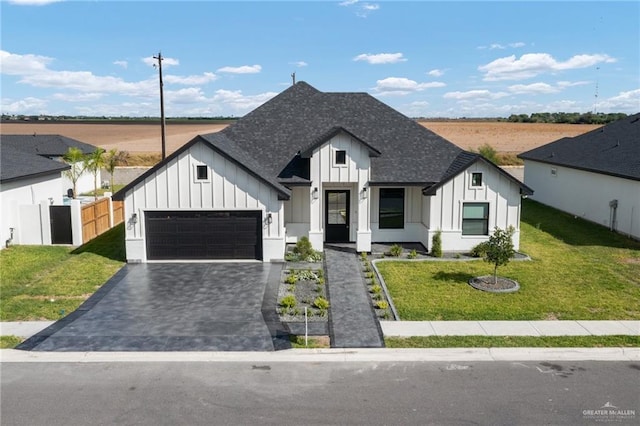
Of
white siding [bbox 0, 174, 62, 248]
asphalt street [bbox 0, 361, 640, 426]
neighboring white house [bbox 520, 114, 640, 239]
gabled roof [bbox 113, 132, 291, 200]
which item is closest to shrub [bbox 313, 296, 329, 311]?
asphalt street [bbox 0, 361, 640, 426]

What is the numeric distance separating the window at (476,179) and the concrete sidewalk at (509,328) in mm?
8534

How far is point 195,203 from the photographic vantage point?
2059 cm

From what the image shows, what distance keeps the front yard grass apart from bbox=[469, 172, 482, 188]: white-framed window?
9.52m

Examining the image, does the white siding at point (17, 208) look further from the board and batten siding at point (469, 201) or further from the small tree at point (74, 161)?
the board and batten siding at point (469, 201)

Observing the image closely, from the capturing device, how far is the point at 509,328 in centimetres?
1398

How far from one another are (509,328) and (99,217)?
2030cm

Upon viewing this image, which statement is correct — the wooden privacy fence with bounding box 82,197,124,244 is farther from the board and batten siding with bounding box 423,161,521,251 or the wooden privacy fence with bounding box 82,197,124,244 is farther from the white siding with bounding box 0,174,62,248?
the board and batten siding with bounding box 423,161,521,251

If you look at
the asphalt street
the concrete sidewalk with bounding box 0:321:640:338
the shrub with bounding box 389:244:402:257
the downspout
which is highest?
the downspout

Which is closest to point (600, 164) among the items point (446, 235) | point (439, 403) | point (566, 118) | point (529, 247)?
point (529, 247)

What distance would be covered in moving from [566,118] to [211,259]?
125 metres

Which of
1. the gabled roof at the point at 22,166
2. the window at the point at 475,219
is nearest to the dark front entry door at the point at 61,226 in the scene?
the gabled roof at the point at 22,166

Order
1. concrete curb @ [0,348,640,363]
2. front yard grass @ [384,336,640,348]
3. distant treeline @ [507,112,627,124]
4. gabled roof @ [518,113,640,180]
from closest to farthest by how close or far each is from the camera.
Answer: concrete curb @ [0,348,640,363] → front yard grass @ [384,336,640,348] → gabled roof @ [518,113,640,180] → distant treeline @ [507,112,627,124]

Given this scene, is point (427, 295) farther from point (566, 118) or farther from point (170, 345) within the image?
point (566, 118)

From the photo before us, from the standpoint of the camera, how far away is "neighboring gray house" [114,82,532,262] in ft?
67.3
